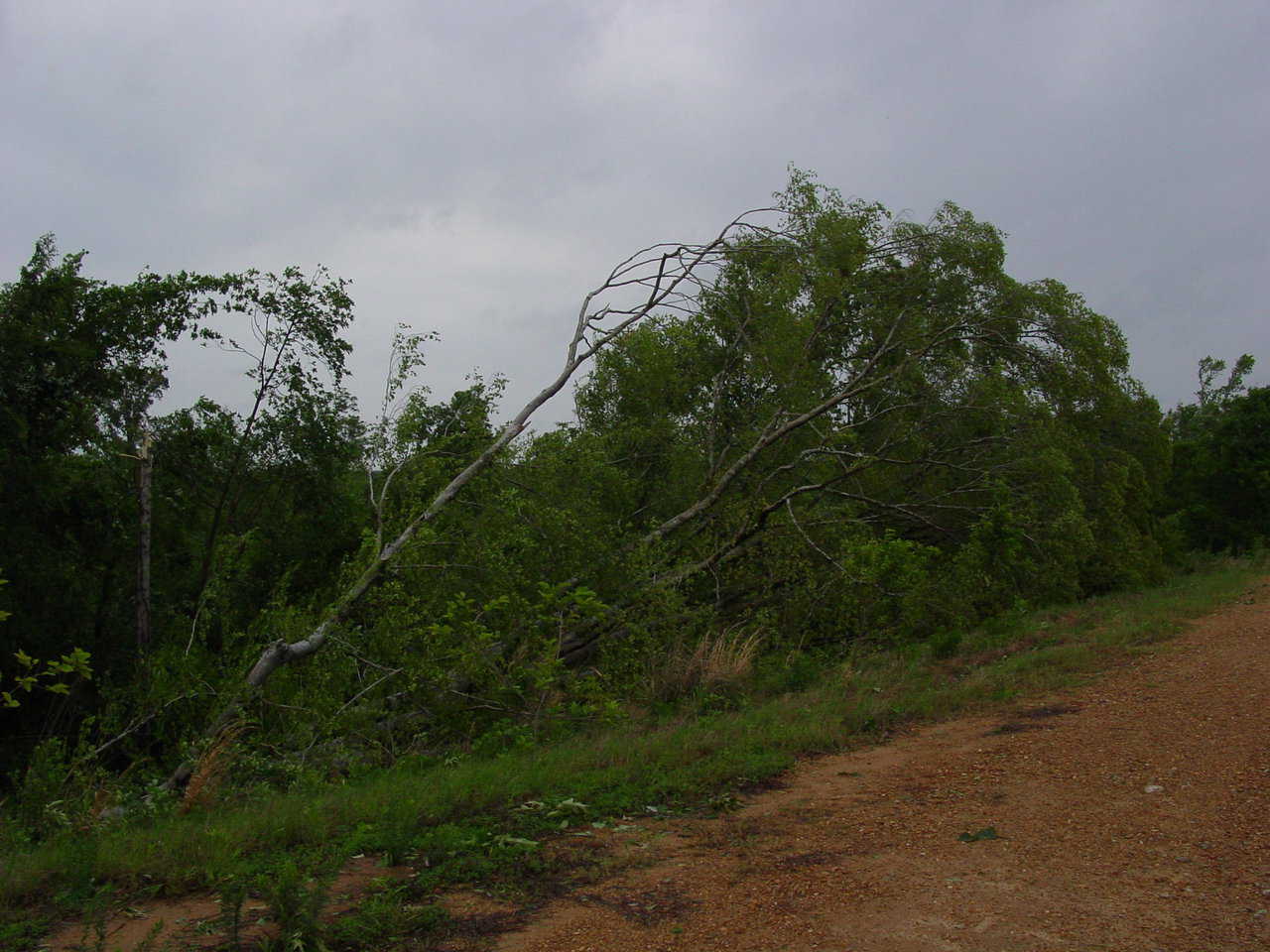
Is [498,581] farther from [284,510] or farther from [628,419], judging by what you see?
[284,510]

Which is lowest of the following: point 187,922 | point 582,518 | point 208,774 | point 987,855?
point 987,855

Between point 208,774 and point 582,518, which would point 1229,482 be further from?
point 208,774

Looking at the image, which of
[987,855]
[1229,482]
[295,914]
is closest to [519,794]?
[295,914]

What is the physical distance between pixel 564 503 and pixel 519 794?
5483 mm

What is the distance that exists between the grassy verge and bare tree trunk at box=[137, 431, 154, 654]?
751 centimetres

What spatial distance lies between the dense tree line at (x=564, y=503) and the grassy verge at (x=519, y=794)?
3.75 feet

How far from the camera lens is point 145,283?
43.8ft

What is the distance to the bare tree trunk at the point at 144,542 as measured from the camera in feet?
41.1

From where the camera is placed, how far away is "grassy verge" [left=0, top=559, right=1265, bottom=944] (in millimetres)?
4414

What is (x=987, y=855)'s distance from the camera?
4.16 m

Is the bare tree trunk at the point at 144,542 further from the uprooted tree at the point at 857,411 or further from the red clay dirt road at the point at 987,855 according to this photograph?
the red clay dirt road at the point at 987,855

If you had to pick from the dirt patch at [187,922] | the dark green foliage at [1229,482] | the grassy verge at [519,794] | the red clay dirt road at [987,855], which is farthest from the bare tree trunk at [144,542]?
the dark green foliage at [1229,482]

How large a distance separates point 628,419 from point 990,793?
901 cm

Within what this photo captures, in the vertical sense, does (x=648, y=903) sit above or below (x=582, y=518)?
below
